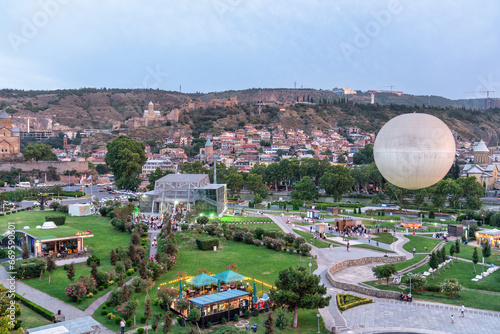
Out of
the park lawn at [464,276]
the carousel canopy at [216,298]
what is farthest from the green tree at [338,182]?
the carousel canopy at [216,298]

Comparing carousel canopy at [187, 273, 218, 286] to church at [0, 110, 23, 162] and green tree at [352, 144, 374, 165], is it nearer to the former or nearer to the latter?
church at [0, 110, 23, 162]

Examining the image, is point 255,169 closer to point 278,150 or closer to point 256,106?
point 278,150

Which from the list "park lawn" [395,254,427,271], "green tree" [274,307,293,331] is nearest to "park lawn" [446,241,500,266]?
"park lawn" [395,254,427,271]

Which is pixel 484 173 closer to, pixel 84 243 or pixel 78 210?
pixel 78 210

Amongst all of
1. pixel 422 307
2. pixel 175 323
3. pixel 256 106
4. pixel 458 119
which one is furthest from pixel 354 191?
pixel 458 119

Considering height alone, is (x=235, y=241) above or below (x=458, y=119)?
below

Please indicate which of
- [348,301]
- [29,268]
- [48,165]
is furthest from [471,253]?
[48,165]

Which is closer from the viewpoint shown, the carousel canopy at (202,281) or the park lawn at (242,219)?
the carousel canopy at (202,281)

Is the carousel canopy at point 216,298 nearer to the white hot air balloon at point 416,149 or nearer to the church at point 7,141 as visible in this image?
the white hot air balloon at point 416,149
